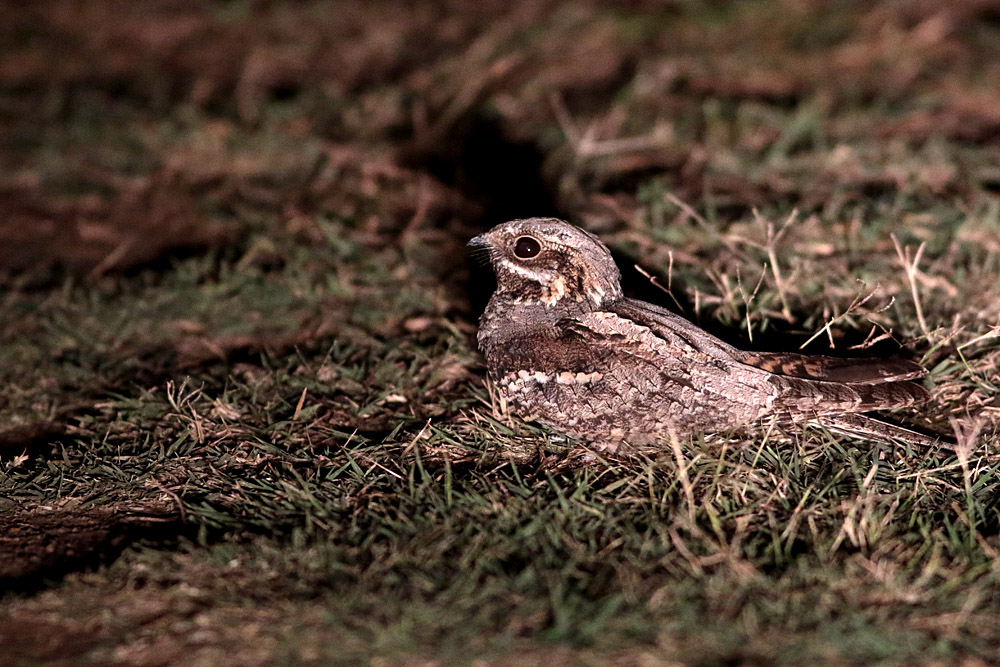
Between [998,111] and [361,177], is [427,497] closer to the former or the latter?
[361,177]

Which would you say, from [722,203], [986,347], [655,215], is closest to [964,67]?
[722,203]

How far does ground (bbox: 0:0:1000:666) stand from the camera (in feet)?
9.43

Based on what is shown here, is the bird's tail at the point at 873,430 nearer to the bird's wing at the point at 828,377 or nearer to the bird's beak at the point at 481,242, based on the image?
the bird's wing at the point at 828,377

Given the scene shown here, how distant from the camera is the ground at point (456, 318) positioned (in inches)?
113

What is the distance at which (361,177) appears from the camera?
21.9ft

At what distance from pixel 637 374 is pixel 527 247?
73cm

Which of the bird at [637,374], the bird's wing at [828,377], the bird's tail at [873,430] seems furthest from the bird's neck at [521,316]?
the bird's tail at [873,430]

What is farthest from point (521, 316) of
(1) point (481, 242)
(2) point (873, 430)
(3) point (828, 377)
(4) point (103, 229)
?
(4) point (103, 229)

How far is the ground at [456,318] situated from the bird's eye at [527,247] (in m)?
0.59

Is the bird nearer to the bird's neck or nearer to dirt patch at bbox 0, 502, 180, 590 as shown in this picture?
the bird's neck

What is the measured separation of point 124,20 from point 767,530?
27.9 feet

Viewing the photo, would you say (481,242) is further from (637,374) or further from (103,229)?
(103,229)

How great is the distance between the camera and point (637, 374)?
3695mm

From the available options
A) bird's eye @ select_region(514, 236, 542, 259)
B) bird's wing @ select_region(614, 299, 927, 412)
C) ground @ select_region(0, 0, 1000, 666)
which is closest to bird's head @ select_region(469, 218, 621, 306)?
bird's eye @ select_region(514, 236, 542, 259)
